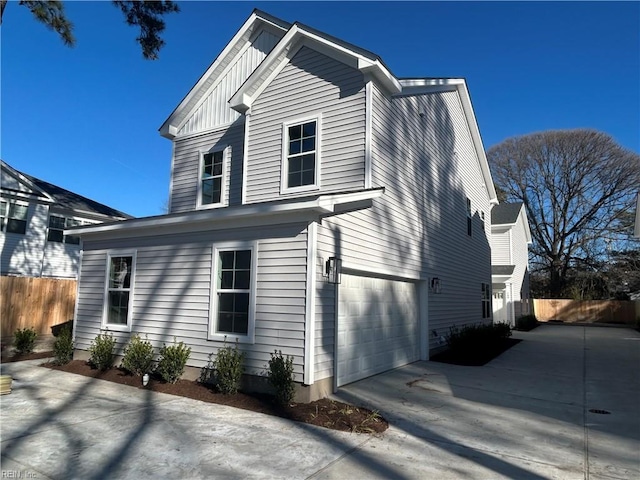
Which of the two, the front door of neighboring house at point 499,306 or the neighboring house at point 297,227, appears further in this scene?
the front door of neighboring house at point 499,306

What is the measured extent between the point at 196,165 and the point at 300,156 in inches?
151

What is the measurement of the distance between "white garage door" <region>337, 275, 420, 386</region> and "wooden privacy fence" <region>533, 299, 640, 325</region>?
26.6 metres

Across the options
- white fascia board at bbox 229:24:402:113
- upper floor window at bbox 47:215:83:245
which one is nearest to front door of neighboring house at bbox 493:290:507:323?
white fascia board at bbox 229:24:402:113

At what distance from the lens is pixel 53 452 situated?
4570 millimetres

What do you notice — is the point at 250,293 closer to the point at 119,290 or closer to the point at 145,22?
the point at 119,290

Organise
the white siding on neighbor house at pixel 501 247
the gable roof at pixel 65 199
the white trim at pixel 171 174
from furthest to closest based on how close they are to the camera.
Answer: the white siding on neighbor house at pixel 501 247 < the gable roof at pixel 65 199 < the white trim at pixel 171 174

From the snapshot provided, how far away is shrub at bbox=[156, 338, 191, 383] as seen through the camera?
25.0ft

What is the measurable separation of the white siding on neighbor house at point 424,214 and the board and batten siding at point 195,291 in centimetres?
56

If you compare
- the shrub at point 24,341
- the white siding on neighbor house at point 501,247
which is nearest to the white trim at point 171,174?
the shrub at point 24,341

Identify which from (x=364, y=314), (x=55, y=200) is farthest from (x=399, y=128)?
(x=55, y=200)

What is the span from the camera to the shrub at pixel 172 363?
761cm

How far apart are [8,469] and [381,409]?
4638 millimetres

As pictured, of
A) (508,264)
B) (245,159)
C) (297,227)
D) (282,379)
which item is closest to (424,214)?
(245,159)

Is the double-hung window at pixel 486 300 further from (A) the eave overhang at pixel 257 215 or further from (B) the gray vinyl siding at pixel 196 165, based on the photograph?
(A) the eave overhang at pixel 257 215
